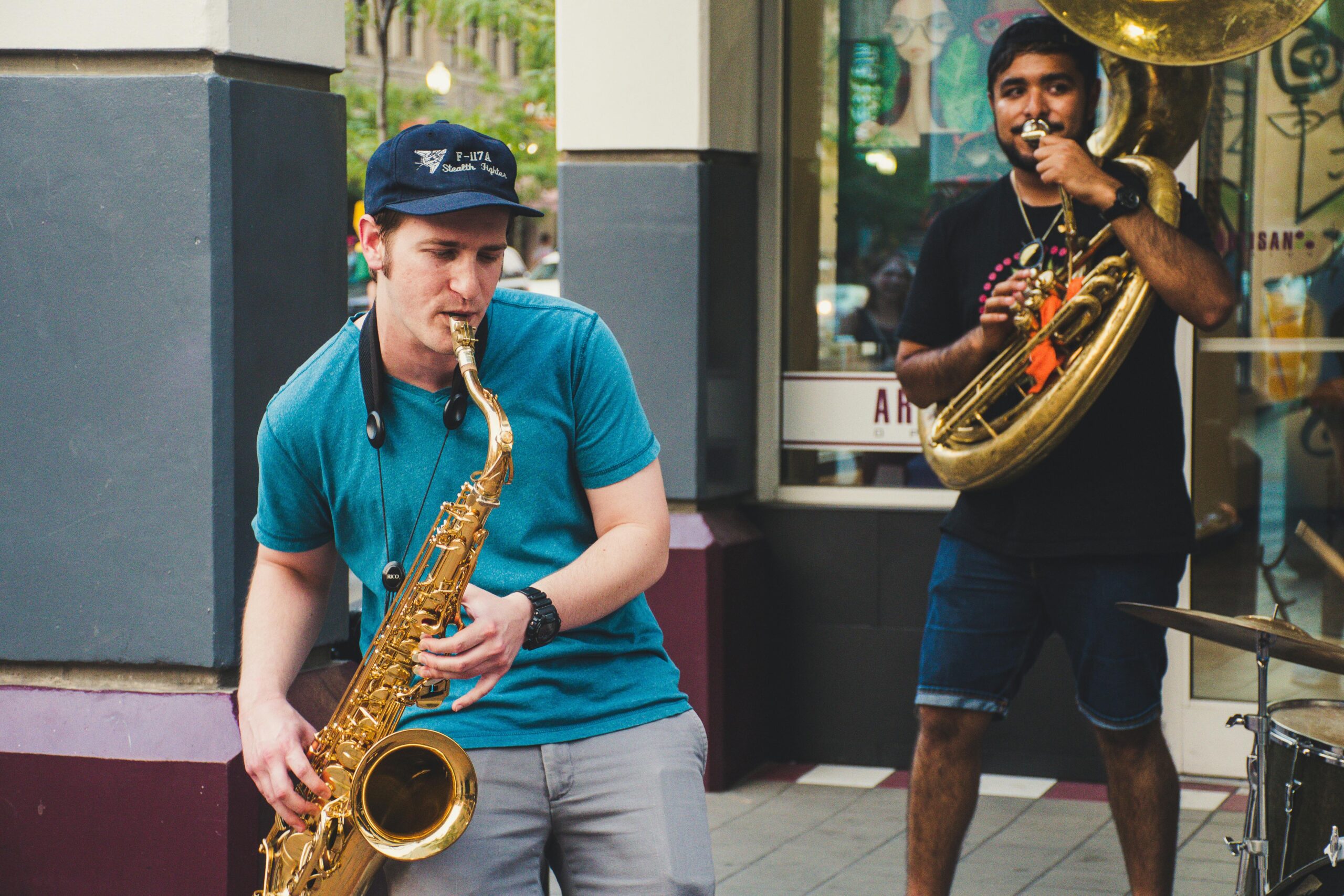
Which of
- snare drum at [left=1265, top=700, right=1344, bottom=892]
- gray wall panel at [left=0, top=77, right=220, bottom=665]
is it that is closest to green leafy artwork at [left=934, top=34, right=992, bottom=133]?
snare drum at [left=1265, top=700, right=1344, bottom=892]

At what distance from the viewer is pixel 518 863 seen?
231 centimetres

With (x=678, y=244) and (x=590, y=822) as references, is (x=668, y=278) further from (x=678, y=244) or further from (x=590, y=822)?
(x=590, y=822)

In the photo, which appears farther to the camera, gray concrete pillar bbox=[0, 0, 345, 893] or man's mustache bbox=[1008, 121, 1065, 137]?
man's mustache bbox=[1008, 121, 1065, 137]

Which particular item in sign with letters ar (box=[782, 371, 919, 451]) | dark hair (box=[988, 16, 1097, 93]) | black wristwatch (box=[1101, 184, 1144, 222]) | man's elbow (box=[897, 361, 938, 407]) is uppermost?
dark hair (box=[988, 16, 1097, 93])

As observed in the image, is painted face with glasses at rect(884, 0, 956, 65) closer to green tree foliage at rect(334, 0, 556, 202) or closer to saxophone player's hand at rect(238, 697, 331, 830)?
saxophone player's hand at rect(238, 697, 331, 830)

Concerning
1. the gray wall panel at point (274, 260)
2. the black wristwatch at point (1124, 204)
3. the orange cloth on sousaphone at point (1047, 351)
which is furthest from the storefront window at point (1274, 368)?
the gray wall panel at point (274, 260)

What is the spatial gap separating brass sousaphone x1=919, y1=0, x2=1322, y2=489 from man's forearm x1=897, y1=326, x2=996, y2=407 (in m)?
0.03

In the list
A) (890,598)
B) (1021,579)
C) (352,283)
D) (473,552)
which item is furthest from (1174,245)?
(352,283)

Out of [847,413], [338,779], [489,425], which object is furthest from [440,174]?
[847,413]

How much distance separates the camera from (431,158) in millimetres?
2225

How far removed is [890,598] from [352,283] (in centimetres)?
2559

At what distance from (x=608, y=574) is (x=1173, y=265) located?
161 centimetres

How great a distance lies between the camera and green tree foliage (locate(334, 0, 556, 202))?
15297 mm

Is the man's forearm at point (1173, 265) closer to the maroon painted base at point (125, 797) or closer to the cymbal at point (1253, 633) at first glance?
the cymbal at point (1253, 633)
